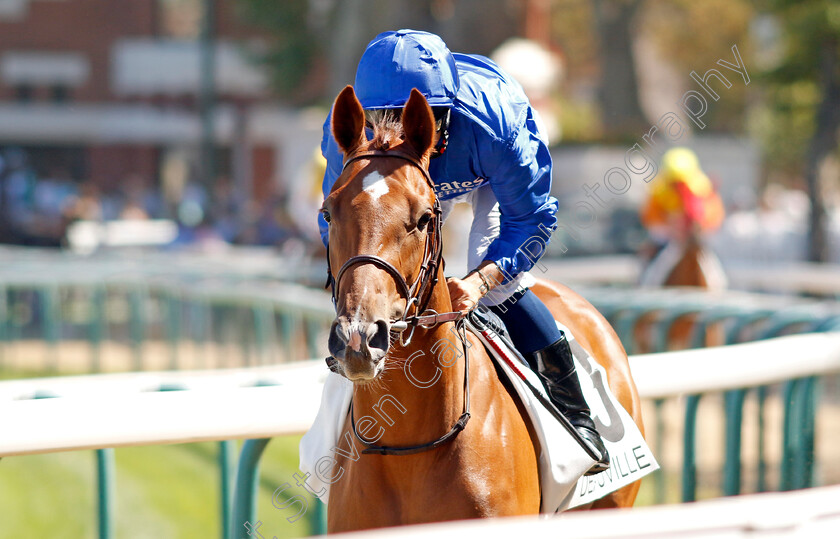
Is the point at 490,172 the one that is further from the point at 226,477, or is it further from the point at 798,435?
the point at 798,435

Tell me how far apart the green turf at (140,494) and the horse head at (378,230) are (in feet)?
9.51

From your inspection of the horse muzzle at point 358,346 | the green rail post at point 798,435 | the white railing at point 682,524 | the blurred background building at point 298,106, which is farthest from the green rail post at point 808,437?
the blurred background building at point 298,106

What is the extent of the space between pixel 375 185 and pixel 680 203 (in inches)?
295

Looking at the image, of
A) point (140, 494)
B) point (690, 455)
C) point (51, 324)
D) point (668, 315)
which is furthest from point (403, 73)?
point (51, 324)

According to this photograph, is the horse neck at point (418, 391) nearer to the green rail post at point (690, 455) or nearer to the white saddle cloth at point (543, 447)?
the white saddle cloth at point (543, 447)

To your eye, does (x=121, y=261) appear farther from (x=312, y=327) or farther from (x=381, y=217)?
(x=381, y=217)

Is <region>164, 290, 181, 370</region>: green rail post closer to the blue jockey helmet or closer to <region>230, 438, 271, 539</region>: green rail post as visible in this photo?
<region>230, 438, 271, 539</region>: green rail post

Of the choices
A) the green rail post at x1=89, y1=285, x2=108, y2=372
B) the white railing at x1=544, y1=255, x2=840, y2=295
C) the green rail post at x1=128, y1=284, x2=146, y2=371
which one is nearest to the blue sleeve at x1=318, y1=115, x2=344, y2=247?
the white railing at x1=544, y1=255, x2=840, y2=295

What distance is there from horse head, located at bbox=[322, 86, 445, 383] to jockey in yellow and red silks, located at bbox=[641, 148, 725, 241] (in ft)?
23.2

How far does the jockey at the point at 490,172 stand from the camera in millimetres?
2594

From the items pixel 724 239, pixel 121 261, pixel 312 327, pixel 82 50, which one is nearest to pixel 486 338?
pixel 312 327

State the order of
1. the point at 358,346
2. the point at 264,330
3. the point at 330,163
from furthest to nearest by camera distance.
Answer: the point at 264,330 < the point at 330,163 < the point at 358,346

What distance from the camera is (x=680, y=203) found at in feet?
30.8

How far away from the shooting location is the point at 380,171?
2.36 metres
